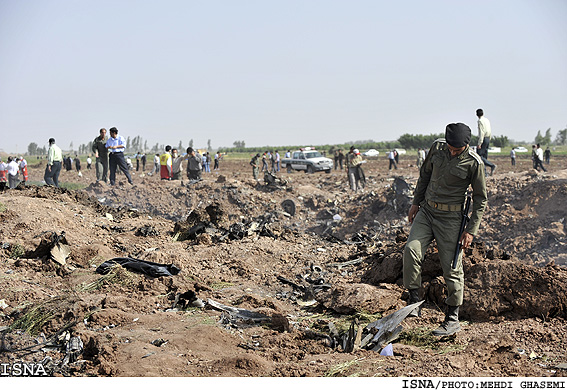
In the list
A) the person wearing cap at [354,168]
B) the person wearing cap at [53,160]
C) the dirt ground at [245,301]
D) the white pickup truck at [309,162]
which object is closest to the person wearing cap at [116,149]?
the person wearing cap at [53,160]

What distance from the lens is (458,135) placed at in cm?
462

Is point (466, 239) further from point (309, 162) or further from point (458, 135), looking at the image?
point (309, 162)

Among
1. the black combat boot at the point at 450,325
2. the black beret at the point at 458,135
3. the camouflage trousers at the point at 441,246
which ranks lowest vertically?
the black combat boot at the point at 450,325

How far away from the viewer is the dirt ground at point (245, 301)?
3.88m

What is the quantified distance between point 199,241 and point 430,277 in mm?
4331

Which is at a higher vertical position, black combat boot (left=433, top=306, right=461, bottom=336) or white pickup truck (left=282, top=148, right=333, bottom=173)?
white pickup truck (left=282, top=148, right=333, bottom=173)

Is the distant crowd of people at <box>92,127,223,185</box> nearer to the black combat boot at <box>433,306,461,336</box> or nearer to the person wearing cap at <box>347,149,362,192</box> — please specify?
the person wearing cap at <box>347,149,362,192</box>

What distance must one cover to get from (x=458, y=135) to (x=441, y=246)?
1038 mm

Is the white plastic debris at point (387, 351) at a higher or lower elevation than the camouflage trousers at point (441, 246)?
lower

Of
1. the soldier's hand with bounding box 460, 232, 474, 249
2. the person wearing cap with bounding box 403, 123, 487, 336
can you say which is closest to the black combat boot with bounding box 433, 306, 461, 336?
the person wearing cap with bounding box 403, 123, 487, 336

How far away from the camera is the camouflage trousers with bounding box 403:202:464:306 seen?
15.6 ft

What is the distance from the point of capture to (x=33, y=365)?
3.74 meters

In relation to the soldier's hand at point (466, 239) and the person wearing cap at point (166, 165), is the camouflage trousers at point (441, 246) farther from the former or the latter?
the person wearing cap at point (166, 165)

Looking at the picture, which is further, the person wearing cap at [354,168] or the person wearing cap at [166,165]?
the person wearing cap at [354,168]
